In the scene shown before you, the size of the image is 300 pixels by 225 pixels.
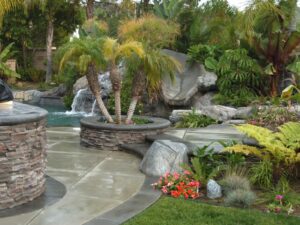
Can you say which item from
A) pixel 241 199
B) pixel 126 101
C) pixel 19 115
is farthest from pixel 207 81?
pixel 19 115

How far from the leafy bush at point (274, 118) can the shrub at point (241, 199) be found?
3699 mm

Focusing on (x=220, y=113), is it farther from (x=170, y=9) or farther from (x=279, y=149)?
(x=170, y=9)

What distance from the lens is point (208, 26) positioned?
19.5m

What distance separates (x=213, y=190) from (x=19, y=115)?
2663mm

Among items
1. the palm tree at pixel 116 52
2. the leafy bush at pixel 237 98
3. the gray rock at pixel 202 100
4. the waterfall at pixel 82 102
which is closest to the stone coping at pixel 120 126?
the palm tree at pixel 116 52

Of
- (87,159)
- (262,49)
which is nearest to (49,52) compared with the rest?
(262,49)

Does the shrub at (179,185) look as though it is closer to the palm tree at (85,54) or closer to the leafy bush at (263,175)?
Answer: the leafy bush at (263,175)

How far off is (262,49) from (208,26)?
4659 millimetres

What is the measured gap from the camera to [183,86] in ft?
56.7

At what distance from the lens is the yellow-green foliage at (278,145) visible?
21.2ft

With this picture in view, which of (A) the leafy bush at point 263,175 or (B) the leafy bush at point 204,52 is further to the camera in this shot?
(B) the leafy bush at point 204,52

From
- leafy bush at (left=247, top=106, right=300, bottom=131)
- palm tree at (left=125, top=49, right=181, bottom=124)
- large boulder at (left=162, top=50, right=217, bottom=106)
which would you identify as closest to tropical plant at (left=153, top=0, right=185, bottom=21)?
large boulder at (left=162, top=50, right=217, bottom=106)

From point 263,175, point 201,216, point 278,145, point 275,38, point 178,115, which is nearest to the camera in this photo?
point 201,216

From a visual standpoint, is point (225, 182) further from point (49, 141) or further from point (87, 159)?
point (49, 141)
